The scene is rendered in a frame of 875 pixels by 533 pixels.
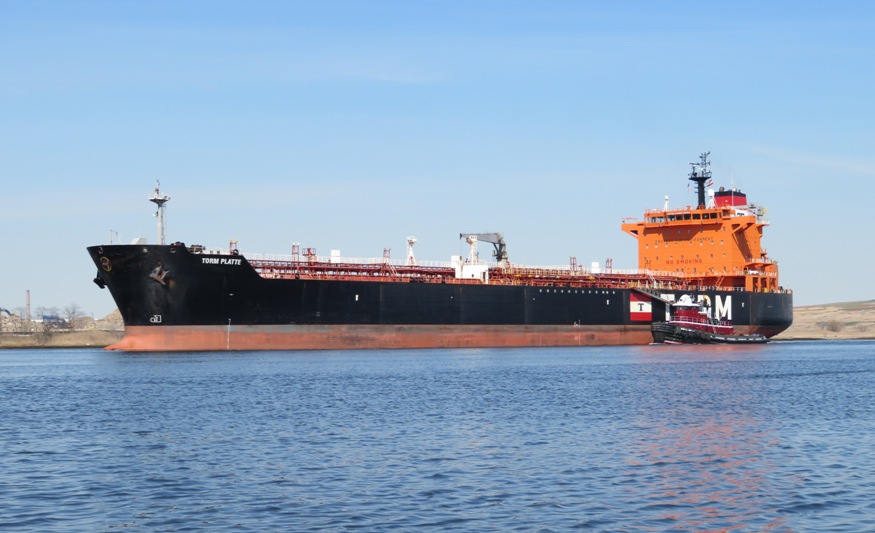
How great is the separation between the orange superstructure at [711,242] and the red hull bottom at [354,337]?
1143 centimetres

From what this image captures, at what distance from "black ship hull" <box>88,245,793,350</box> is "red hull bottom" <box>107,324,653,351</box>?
56 millimetres

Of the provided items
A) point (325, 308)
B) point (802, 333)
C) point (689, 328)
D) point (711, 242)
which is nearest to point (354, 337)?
point (325, 308)

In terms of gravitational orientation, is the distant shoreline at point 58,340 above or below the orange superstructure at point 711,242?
below

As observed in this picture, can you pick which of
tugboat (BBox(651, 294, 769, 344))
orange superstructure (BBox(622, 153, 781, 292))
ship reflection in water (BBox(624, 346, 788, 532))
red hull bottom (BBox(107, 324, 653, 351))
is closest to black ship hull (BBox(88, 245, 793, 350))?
red hull bottom (BBox(107, 324, 653, 351))

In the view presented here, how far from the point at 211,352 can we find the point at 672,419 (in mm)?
34534

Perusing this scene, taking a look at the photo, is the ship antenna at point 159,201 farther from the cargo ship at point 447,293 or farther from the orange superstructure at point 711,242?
the orange superstructure at point 711,242

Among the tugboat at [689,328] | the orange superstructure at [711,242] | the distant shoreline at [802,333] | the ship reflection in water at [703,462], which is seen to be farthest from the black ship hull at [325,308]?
the distant shoreline at [802,333]

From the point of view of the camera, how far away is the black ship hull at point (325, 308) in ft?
157

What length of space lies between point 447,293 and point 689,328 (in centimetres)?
1899

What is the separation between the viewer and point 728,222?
7312 cm

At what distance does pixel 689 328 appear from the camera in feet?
219

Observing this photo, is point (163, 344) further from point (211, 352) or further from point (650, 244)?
point (650, 244)

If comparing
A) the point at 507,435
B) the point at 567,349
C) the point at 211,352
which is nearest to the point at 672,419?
the point at 507,435

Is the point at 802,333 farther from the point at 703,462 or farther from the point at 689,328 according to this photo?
the point at 703,462
